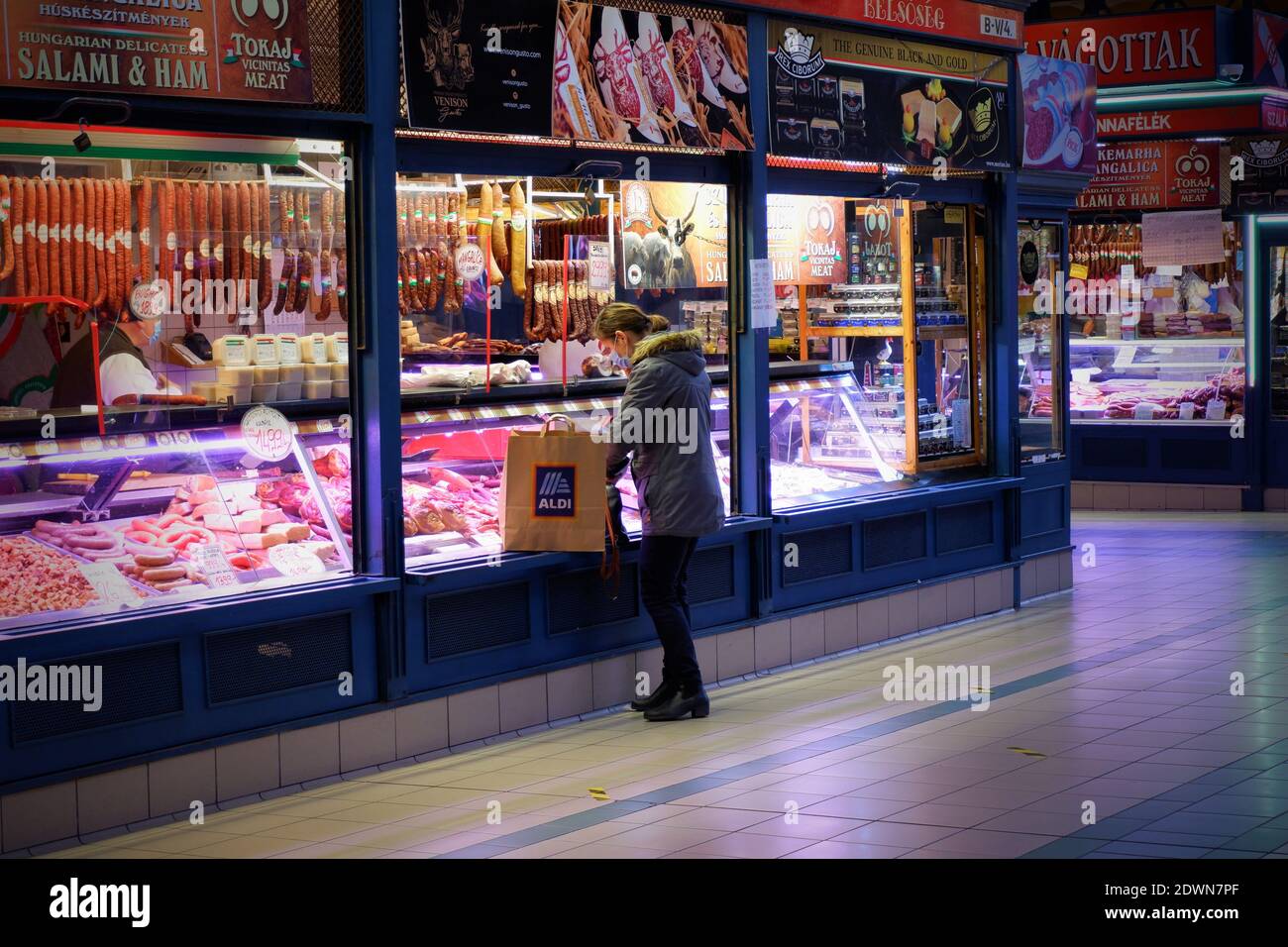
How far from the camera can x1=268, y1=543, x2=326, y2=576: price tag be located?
22.9 feet

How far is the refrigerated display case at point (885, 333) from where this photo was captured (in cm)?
1007

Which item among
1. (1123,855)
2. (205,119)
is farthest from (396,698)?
(1123,855)

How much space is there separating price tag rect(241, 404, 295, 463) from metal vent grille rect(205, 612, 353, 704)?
0.82 meters

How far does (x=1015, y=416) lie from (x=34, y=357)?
21.9 feet

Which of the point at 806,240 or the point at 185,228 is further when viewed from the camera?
the point at 806,240

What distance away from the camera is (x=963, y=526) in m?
10.8

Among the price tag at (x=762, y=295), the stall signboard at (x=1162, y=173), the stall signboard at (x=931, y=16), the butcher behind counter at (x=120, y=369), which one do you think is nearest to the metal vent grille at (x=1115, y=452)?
the stall signboard at (x=1162, y=173)

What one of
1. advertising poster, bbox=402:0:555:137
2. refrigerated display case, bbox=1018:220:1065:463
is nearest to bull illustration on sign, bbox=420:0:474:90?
advertising poster, bbox=402:0:555:137

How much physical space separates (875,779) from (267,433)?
2986mm

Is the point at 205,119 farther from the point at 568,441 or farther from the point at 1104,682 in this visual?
the point at 1104,682

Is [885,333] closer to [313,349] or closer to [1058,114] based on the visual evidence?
[1058,114]

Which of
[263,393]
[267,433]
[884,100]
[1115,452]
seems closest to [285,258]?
[263,393]

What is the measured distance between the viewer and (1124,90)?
14.9 m

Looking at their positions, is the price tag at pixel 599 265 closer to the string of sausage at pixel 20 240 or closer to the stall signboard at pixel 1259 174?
the string of sausage at pixel 20 240
